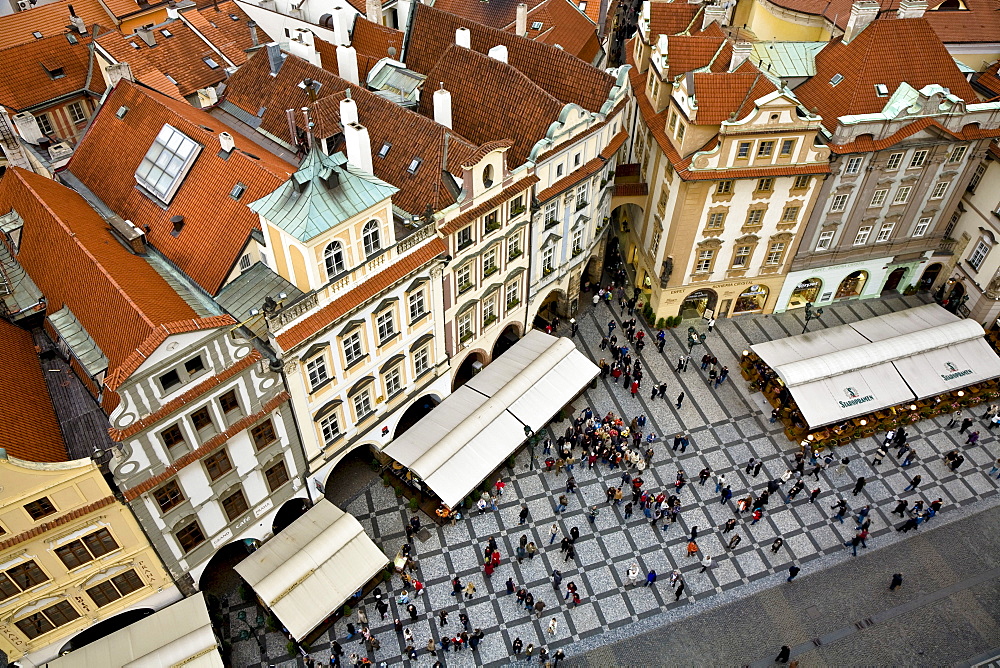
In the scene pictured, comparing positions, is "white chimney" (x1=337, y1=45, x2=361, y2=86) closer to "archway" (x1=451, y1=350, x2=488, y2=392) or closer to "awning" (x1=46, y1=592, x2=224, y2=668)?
"archway" (x1=451, y1=350, x2=488, y2=392)

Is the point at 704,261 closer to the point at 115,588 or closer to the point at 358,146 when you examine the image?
the point at 358,146

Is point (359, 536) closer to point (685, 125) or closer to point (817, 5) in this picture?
point (685, 125)

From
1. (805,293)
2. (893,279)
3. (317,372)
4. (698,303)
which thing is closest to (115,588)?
(317,372)

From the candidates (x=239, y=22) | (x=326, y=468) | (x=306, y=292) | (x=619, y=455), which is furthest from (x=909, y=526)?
(x=239, y=22)

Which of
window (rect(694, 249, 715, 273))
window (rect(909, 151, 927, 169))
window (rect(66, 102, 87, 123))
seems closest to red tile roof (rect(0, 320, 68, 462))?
window (rect(66, 102, 87, 123))

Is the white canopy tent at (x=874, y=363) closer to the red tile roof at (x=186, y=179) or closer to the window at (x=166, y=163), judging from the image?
the red tile roof at (x=186, y=179)

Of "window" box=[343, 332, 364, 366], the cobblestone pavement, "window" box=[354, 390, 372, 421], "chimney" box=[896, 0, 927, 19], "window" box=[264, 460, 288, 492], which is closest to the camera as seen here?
"window" box=[343, 332, 364, 366]

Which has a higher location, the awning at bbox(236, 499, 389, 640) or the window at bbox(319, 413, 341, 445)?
the window at bbox(319, 413, 341, 445)

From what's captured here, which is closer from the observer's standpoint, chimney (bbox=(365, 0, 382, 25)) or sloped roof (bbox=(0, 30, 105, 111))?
sloped roof (bbox=(0, 30, 105, 111))

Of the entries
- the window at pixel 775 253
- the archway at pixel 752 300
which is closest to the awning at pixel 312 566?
the archway at pixel 752 300
